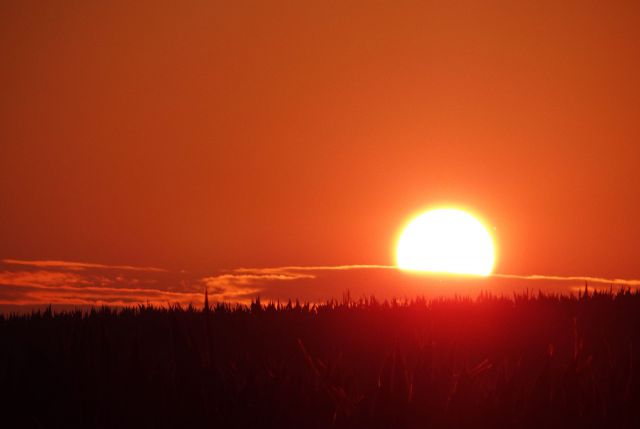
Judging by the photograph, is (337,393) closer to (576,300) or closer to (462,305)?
(462,305)

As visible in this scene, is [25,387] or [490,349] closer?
[25,387]

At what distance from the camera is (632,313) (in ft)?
39.1

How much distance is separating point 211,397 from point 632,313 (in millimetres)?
9234

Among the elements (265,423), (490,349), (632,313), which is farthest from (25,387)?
(632,313)

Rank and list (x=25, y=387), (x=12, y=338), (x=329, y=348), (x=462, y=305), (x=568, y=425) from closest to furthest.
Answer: (x=568, y=425) → (x=25, y=387) → (x=329, y=348) → (x=12, y=338) → (x=462, y=305)

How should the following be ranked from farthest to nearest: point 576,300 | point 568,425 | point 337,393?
point 576,300, point 568,425, point 337,393

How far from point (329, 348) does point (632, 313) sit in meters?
5.81

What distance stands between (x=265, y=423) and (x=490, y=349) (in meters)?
4.86

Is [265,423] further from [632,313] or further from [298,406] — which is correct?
[632,313]

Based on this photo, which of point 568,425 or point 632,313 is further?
point 632,313

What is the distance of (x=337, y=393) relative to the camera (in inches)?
167

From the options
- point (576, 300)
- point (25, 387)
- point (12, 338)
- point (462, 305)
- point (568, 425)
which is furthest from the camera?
point (576, 300)

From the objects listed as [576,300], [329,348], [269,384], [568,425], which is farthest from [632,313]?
[269,384]

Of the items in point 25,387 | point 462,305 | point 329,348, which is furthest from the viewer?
point 462,305
